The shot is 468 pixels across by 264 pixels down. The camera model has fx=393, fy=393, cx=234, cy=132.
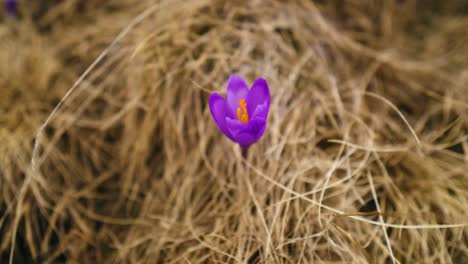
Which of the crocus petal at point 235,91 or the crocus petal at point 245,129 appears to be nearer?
the crocus petal at point 245,129

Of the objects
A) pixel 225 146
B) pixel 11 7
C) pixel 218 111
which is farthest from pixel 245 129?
pixel 11 7

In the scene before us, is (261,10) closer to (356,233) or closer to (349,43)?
(349,43)

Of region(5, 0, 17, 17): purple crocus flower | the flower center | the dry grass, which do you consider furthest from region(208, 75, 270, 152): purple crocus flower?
region(5, 0, 17, 17): purple crocus flower

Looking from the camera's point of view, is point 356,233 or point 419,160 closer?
point 356,233

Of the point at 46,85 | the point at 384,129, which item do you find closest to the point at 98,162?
the point at 46,85

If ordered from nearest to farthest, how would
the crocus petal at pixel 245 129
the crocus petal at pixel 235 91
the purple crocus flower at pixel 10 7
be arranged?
1. the crocus petal at pixel 245 129
2. the crocus petal at pixel 235 91
3. the purple crocus flower at pixel 10 7

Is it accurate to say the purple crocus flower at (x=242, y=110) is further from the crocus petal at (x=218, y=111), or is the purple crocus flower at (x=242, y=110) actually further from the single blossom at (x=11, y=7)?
the single blossom at (x=11, y=7)

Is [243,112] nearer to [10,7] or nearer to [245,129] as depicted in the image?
[245,129]

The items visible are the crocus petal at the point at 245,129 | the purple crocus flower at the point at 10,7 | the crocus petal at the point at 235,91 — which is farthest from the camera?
the purple crocus flower at the point at 10,7

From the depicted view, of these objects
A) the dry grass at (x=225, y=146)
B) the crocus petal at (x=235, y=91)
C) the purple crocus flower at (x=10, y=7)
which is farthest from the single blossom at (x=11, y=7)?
the crocus petal at (x=235, y=91)
